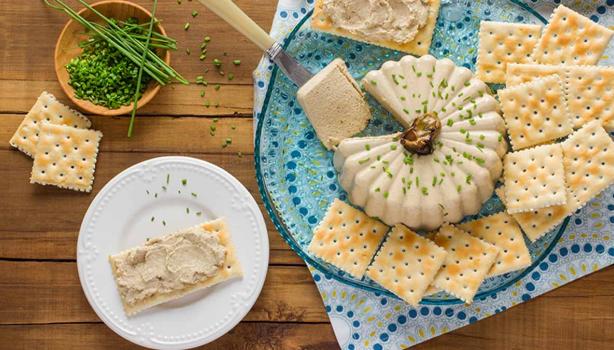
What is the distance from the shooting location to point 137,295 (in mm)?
4141

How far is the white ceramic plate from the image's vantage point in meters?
4.17

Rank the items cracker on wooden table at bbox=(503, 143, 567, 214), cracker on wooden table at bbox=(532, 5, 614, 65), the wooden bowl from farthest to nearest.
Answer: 1. the wooden bowl
2. cracker on wooden table at bbox=(532, 5, 614, 65)
3. cracker on wooden table at bbox=(503, 143, 567, 214)

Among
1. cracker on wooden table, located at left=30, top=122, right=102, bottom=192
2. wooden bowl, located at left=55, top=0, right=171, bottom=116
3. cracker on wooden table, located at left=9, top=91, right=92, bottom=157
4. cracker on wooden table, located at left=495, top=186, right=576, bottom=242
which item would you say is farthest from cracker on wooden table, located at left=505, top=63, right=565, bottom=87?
cracker on wooden table, located at left=9, top=91, right=92, bottom=157

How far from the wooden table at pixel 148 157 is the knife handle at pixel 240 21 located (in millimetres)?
262

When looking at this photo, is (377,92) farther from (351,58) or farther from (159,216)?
(159,216)

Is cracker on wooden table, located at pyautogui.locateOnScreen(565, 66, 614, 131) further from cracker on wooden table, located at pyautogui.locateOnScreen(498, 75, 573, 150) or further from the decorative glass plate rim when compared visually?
the decorative glass plate rim

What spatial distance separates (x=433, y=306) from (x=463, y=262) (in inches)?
15.7

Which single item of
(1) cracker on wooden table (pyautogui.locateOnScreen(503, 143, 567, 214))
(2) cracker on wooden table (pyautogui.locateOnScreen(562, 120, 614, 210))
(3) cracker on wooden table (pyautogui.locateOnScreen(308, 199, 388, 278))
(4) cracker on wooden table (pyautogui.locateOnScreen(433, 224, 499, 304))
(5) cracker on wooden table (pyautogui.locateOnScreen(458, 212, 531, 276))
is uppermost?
(2) cracker on wooden table (pyautogui.locateOnScreen(562, 120, 614, 210))

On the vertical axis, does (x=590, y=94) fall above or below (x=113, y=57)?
above

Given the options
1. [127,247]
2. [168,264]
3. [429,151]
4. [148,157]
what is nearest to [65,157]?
[148,157]

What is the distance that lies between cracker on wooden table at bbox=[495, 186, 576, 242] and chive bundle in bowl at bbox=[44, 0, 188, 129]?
191 centimetres

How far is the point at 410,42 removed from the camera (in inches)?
161

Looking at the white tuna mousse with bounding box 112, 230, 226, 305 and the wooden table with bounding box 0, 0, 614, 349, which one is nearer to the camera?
→ the white tuna mousse with bounding box 112, 230, 226, 305

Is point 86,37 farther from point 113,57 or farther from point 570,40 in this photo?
point 570,40
